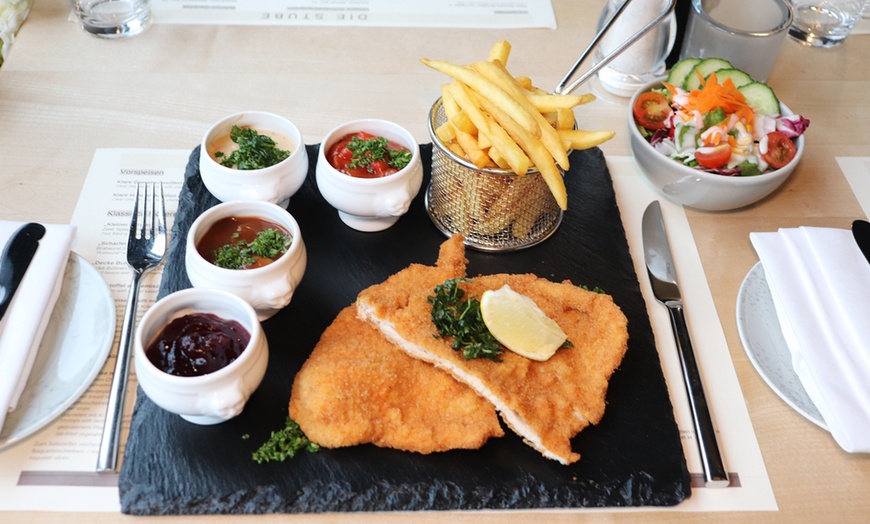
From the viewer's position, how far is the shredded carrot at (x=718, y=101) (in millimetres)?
2748

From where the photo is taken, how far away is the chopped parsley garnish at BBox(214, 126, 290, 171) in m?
2.50

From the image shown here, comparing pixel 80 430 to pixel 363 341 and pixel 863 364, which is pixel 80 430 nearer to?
pixel 363 341

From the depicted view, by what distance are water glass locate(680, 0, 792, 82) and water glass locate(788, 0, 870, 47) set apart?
0.75 metres

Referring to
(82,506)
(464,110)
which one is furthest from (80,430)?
(464,110)

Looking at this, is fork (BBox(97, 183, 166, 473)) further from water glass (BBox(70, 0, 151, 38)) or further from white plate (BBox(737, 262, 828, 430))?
white plate (BBox(737, 262, 828, 430))

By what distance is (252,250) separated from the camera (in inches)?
87.3

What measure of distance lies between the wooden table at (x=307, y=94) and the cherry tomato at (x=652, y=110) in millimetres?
275

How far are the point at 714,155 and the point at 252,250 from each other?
1.73 m

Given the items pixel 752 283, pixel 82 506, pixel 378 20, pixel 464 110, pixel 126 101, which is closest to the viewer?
pixel 82 506

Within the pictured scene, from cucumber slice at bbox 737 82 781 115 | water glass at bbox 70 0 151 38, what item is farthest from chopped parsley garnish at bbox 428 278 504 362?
water glass at bbox 70 0 151 38

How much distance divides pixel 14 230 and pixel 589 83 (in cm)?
259

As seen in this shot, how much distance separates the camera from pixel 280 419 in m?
2.07

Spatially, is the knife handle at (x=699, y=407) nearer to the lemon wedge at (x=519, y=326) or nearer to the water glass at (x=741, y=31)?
the lemon wedge at (x=519, y=326)

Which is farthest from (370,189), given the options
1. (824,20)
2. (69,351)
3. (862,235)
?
(824,20)
